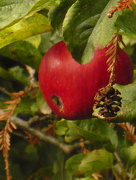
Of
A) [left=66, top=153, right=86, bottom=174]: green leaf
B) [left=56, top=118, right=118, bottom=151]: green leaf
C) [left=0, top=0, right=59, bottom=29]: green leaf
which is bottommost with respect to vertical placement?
[left=66, top=153, right=86, bottom=174]: green leaf

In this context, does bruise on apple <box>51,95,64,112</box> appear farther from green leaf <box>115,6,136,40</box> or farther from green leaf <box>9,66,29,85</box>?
green leaf <box>9,66,29,85</box>

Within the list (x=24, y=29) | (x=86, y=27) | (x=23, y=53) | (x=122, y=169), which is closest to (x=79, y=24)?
(x=86, y=27)

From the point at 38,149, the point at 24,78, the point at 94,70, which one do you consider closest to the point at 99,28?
the point at 94,70

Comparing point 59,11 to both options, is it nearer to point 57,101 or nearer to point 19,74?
point 57,101

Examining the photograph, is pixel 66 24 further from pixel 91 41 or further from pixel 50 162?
pixel 50 162

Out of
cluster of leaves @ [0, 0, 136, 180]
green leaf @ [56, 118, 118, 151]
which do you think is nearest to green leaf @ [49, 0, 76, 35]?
cluster of leaves @ [0, 0, 136, 180]

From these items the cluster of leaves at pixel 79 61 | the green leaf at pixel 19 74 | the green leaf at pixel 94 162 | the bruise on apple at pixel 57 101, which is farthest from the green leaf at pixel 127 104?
the green leaf at pixel 19 74
